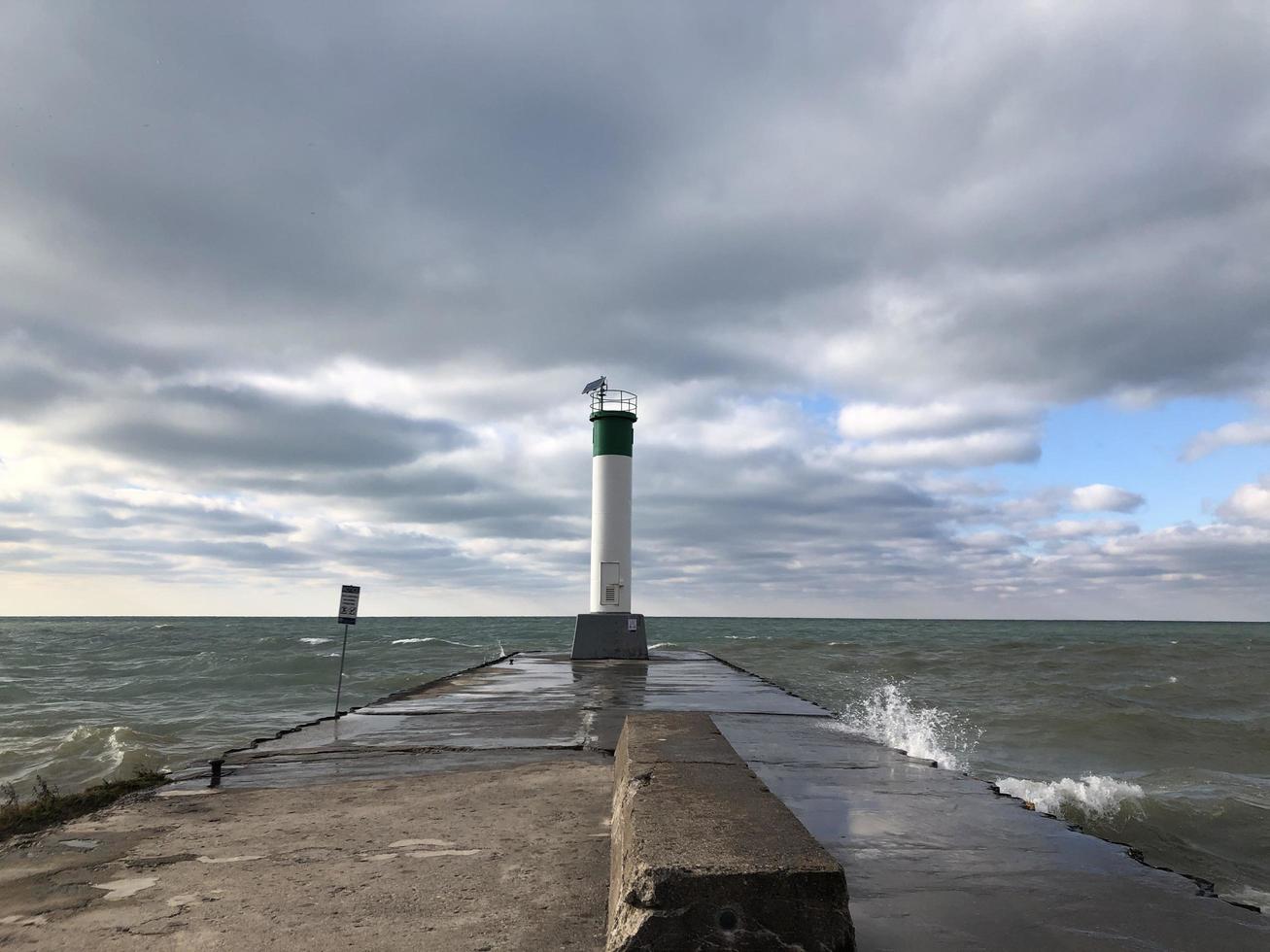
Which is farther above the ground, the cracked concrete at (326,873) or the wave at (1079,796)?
the cracked concrete at (326,873)

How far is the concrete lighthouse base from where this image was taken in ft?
63.4

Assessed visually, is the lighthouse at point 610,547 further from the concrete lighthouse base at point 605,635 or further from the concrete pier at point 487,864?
the concrete pier at point 487,864

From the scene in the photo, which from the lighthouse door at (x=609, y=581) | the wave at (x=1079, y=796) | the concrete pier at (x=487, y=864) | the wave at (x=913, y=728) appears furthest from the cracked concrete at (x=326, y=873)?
the lighthouse door at (x=609, y=581)

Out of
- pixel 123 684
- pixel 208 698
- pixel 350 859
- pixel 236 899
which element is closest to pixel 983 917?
pixel 350 859

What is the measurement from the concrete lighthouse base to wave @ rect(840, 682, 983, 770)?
548 cm

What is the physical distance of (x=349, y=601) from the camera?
1101 cm

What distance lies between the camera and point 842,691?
2092 centimetres

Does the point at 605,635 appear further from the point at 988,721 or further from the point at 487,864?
the point at 487,864

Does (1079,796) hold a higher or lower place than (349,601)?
lower

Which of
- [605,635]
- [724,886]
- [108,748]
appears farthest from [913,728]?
[108,748]

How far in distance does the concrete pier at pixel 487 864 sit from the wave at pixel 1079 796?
103 inches

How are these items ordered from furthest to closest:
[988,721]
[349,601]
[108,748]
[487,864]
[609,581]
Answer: [609,581]
[988,721]
[108,748]
[349,601]
[487,864]

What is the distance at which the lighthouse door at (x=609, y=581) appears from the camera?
18.8 metres

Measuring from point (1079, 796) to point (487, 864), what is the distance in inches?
309
